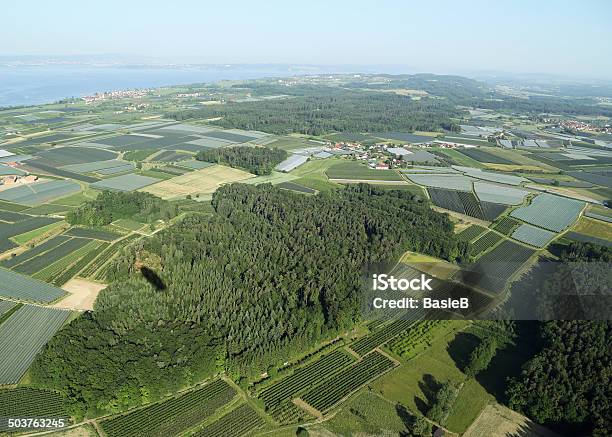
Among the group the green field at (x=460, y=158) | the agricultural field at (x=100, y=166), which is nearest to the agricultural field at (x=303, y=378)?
the agricultural field at (x=100, y=166)

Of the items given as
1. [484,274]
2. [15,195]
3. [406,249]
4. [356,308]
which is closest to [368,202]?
[406,249]

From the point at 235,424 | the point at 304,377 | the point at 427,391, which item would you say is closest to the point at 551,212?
the point at 427,391

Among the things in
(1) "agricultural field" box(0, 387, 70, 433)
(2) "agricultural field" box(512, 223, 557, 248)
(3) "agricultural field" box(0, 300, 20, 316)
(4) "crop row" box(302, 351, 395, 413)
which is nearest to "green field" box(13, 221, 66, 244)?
(3) "agricultural field" box(0, 300, 20, 316)

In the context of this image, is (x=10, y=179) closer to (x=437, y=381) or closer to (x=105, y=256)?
(x=105, y=256)

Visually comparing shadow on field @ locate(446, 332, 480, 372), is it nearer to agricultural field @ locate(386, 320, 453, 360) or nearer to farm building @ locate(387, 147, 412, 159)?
agricultural field @ locate(386, 320, 453, 360)

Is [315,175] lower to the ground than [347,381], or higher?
higher

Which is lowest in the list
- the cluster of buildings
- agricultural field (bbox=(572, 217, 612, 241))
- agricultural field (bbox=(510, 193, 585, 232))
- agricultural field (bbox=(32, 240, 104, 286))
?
agricultural field (bbox=(32, 240, 104, 286))
